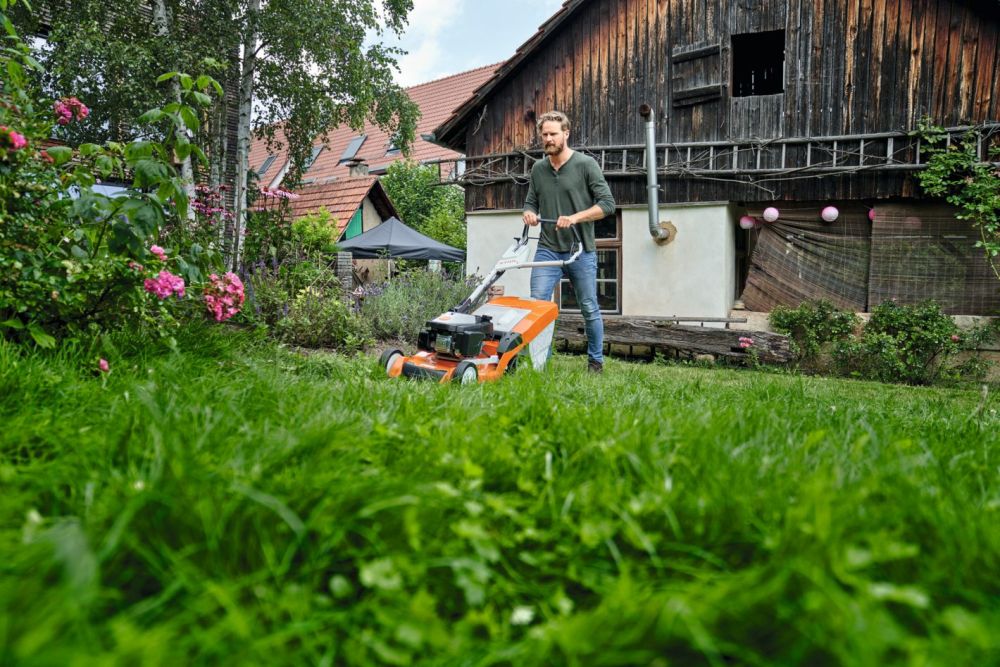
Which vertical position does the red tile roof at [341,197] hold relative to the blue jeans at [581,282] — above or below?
above

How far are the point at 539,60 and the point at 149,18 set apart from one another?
7546 millimetres

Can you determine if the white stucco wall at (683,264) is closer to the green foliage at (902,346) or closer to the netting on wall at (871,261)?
the netting on wall at (871,261)

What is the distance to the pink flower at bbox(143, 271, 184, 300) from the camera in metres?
2.96

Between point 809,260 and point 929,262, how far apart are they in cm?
145

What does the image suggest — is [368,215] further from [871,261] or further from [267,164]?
[871,261]

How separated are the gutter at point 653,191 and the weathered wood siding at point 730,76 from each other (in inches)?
10.8

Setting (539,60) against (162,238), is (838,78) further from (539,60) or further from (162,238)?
(162,238)

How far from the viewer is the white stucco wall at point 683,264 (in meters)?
9.96

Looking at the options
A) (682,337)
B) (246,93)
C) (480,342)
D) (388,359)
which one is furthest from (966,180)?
(246,93)

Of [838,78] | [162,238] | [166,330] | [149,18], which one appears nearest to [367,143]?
[149,18]

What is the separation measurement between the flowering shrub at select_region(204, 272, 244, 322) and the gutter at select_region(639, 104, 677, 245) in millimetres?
7570

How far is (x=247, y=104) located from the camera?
11.6 metres

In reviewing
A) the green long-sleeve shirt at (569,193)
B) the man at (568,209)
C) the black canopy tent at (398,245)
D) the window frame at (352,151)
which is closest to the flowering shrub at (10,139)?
the man at (568,209)

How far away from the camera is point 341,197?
1794 cm
